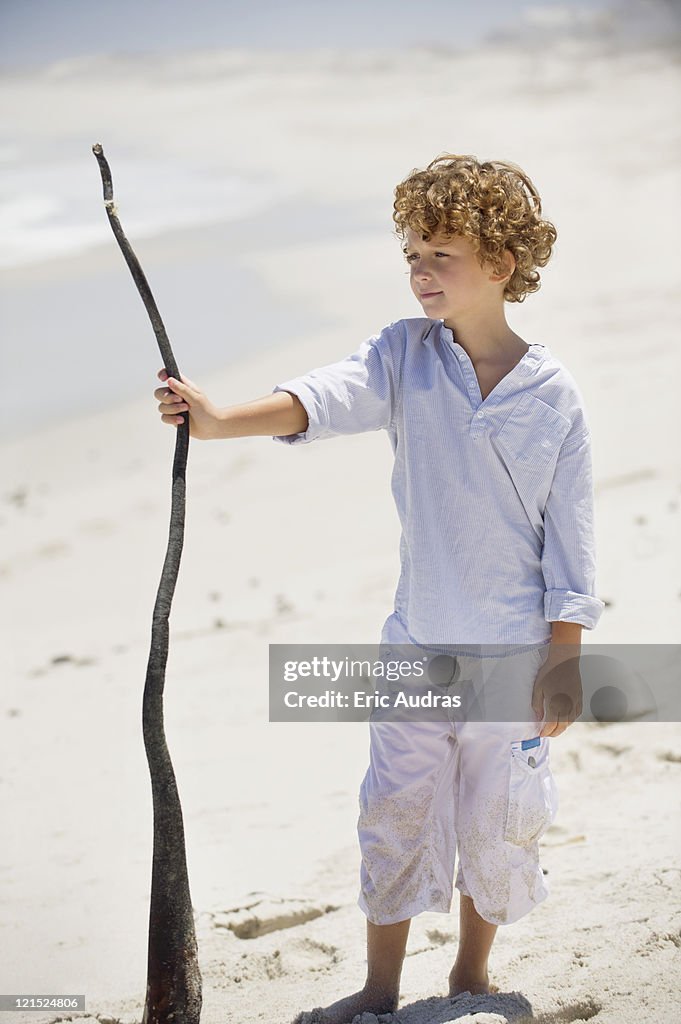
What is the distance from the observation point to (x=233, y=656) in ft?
13.5

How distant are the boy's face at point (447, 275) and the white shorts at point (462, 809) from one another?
642 millimetres

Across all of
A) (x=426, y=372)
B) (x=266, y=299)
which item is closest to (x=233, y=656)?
(x=426, y=372)

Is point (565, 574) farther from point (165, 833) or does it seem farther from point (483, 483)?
point (165, 833)

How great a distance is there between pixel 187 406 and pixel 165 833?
748 millimetres

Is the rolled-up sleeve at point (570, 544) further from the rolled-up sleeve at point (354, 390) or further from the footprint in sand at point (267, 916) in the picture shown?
the footprint in sand at point (267, 916)

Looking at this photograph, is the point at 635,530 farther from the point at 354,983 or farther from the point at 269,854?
the point at 354,983

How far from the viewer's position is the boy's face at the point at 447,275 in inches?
82.5

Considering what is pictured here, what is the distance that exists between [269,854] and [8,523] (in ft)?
13.4

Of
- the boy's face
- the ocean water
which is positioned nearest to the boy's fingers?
the boy's face

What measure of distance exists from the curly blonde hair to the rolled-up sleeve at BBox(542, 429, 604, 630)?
1.19 ft

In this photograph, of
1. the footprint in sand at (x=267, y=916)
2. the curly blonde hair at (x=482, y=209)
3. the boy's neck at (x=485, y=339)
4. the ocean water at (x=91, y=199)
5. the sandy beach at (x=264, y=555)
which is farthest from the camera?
the ocean water at (x=91, y=199)

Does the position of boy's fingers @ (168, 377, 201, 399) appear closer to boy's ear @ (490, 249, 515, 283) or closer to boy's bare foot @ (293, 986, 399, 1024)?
boy's ear @ (490, 249, 515, 283)

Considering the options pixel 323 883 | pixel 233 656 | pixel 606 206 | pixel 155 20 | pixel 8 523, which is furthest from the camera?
pixel 155 20

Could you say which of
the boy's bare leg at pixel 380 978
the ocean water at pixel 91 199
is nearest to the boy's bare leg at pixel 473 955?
the boy's bare leg at pixel 380 978
